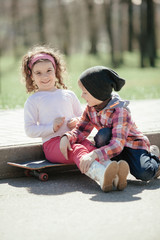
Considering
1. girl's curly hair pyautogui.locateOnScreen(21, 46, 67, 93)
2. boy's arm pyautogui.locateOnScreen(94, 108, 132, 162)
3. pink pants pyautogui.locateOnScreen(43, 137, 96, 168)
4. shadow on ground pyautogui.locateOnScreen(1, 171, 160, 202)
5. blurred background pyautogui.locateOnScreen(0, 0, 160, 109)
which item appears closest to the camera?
A: shadow on ground pyautogui.locateOnScreen(1, 171, 160, 202)

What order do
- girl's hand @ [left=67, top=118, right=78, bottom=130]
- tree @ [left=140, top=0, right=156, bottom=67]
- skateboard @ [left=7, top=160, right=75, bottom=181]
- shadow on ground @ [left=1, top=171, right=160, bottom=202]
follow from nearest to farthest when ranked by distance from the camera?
shadow on ground @ [left=1, top=171, right=160, bottom=202], skateboard @ [left=7, top=160, right=75, bottom=181], girl's hand @ [left=67, top=118, right=78, bottom=130], tree @ [left=140, top=0, right=156, bottom=67]

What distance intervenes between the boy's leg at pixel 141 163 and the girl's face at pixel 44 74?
116 cm

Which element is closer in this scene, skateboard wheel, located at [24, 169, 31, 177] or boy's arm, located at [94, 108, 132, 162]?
boy's arm, located at [94, 108, 132, 162]

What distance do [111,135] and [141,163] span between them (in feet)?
1.31

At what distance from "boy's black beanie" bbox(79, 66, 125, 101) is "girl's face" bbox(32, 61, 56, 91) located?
2.24 ft

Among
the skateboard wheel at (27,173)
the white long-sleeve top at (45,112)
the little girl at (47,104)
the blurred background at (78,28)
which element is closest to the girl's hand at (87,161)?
the little girl at (47,104)

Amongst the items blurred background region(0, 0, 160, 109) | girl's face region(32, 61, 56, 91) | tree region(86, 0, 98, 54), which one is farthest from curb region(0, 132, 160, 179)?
tree region(86, 0, 98, 54)

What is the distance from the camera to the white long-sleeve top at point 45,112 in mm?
4504

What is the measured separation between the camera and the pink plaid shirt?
13.0ft

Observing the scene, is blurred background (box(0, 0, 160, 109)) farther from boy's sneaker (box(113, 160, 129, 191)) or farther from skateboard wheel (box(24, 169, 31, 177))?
Answer: boy's sneaker (box(113, 160, 129, 191))

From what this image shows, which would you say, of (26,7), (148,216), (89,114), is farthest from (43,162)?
(26,7)

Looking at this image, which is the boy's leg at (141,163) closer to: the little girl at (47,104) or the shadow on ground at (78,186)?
the shadow on ground at (78,186)

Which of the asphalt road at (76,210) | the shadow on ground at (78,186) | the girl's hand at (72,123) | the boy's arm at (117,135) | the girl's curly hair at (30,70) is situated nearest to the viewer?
the asphalt road at (76,210)

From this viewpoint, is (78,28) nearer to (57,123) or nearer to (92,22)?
(92,22)
